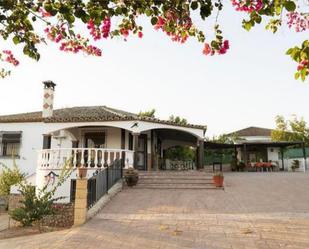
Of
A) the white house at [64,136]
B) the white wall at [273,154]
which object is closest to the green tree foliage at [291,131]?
the white wall at [273,154]

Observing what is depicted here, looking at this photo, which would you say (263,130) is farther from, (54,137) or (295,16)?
(295,16)

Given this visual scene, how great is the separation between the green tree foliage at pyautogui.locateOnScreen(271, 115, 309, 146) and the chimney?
998 inches

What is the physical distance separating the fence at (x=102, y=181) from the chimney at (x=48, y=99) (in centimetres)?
661

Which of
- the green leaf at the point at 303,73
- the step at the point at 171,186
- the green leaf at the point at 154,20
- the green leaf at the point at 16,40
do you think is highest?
the green leaf at the point at 154,20

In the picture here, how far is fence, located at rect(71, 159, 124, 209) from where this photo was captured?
31.0 ft

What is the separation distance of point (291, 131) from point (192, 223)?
105 ft

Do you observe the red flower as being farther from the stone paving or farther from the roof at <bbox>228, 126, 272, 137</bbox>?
the roof at <bbox>228, 126, 272, 137</bbox>

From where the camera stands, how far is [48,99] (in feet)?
63.3

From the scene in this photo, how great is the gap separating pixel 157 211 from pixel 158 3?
6297mm

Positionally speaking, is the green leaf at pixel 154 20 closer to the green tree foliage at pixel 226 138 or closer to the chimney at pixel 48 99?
the chimney at pixel 48 99

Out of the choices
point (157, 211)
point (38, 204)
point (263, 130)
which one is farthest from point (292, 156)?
point (38, 204)

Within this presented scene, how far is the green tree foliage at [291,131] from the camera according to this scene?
3562cm

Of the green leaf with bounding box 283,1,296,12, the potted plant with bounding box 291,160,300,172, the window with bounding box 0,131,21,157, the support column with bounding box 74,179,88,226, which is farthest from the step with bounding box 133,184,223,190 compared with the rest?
the potted plant with bounding box 291,160,300,172

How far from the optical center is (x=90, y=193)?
9.38 meters
